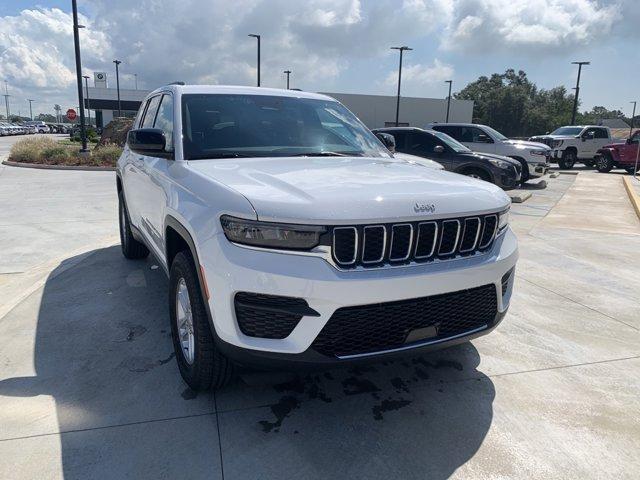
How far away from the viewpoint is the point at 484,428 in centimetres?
270

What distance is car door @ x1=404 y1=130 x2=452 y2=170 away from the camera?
11461 millimetres

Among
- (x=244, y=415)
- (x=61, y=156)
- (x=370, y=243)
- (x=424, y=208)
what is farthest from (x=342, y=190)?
(x=61, y=156)

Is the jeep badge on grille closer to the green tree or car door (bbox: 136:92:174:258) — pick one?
car door (bbox: 136:92:174:258)

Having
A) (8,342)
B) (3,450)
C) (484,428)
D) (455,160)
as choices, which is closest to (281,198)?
(484,428)

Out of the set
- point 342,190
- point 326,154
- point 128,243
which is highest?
point 326,154

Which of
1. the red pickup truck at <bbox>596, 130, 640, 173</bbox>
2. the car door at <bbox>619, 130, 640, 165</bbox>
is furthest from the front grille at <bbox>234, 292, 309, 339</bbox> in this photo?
the car door at <bbox>619, 130, 640, 165</bbox>

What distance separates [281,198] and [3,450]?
1.84 m

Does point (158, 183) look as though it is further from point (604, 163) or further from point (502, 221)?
point (604, 163)

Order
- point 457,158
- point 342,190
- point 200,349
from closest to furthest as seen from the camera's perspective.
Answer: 1. point 342,190
2. point 200,349
3. point 457,158

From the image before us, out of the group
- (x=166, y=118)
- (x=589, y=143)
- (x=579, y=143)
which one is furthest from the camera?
(x=589, y=143)

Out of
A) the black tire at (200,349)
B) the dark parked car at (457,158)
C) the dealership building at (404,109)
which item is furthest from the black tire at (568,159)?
the dealership building at (404,109)

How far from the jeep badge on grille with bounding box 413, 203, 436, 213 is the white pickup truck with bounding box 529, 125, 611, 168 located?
73.1 ft

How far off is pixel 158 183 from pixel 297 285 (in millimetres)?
1792

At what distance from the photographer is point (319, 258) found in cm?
226
